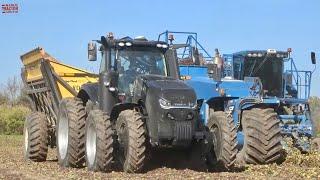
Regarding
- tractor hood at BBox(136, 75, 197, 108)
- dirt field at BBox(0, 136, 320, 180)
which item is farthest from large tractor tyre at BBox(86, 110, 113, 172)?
tractor hood at BBox(136, 75, 197, 108)

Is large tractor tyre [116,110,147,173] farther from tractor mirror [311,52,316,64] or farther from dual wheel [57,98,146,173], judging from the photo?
tractor mirror [311,52,316,64]

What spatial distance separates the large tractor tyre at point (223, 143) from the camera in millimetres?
10312

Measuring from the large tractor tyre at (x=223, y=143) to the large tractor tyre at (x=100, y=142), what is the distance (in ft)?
6.34

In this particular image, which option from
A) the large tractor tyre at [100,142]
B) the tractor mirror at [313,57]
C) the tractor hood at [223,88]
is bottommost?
the large tractor tyre at [100,142]

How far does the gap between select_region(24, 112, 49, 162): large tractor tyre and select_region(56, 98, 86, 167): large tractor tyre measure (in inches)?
55.3

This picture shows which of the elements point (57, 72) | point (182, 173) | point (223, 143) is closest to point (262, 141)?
point (223, 143)

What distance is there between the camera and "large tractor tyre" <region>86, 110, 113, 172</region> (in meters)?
10.4

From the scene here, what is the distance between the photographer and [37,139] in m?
14.3

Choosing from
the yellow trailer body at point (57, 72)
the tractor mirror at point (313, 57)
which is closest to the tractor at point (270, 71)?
the tractor mirror at point (313, 57)

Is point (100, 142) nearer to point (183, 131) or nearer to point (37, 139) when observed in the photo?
point (183, 131)

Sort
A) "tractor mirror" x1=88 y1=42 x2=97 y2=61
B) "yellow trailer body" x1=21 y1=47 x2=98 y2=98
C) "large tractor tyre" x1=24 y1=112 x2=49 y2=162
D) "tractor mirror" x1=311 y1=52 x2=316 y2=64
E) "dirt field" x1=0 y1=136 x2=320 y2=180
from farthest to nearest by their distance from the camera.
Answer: "tractor mirror" x1=311 y1=52 x2=316 y2=64
"yellow trailer body" x1=21 y1=47 x2=98 y2=98
"large tractor tyre" x1=24 y1=112 x2=49 y2=162
"tractor mirror" x1=88 y1=42 x2=97 y2=61
"dirt field" x1=0 y1=136 x2=320 y2=180

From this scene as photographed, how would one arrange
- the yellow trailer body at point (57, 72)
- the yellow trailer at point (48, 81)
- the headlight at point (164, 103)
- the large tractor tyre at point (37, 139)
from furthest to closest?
1. the yellow trailer body at point (57, 72)
2. the yellow trailer at point (48, 81)
3. the large tractor tyre at point (37, 139)
4. the headlight at point (164, 103)

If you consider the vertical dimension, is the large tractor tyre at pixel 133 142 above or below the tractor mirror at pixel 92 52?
below

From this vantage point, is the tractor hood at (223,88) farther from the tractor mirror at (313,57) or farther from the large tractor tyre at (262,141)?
the tractor mirror at (313,57)
